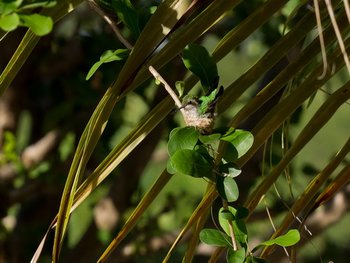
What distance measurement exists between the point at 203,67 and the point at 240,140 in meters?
0.08

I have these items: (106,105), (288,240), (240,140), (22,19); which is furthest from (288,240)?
(22,19)

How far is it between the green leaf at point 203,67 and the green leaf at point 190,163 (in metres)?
0.07

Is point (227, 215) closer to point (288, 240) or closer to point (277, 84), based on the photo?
point (288, 240)

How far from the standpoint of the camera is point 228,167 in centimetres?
87

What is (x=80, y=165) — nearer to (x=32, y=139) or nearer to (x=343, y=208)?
(x=343, y=208)

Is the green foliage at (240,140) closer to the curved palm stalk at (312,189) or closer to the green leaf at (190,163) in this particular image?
the green leaf at (190,163)

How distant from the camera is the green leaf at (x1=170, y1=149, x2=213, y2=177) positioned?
837 millimetres

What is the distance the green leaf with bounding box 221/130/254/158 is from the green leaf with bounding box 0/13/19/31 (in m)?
0.22

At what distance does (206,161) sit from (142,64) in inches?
4.4

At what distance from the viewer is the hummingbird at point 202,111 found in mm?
837

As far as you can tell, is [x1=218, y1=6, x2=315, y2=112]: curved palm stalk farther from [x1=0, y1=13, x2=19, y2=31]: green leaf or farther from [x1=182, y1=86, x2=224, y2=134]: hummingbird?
[x1=0, y1=13, x2=19, y2=31]: green leaf

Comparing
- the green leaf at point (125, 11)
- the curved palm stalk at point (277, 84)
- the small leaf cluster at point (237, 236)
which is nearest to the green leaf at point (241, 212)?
the small leaf cluster at point (237, 236)

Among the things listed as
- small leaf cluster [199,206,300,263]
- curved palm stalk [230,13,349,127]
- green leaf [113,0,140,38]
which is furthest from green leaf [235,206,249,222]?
green leaf [113,0,140,38]

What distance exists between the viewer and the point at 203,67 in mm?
874
